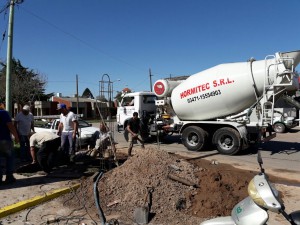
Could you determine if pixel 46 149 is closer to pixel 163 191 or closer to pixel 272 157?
pixel 163 191

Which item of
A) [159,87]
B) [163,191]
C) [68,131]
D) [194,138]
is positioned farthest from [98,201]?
[159,87]

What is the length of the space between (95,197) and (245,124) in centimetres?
744

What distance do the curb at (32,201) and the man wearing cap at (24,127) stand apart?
387 cm

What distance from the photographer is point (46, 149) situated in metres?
8.12

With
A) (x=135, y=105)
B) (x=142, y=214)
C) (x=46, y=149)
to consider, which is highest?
(x=135, y=105)

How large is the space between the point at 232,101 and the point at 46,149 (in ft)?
22.0

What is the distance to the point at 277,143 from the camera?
14.6 metres

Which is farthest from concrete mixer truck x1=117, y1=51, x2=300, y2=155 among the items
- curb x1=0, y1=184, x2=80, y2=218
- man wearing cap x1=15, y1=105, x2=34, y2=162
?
curb x1=0, y1=184, x2=80, y2=218

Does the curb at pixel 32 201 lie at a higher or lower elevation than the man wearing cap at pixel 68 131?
lower

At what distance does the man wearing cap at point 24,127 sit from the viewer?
9.66m

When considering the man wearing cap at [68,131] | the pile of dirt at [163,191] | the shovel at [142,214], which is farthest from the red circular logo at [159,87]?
the shovel at [142,214]

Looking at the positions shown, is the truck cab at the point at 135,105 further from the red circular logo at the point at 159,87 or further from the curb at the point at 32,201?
the curb at the point at 32,201

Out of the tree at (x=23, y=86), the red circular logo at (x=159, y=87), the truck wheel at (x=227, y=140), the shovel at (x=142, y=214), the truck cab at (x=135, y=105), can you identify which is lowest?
the shovel at (x=142, y=214)

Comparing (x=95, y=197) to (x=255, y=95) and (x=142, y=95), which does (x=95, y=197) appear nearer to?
(x=255, y=95)
